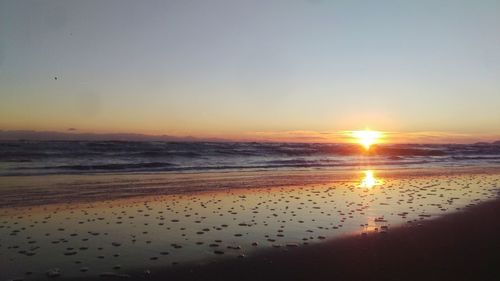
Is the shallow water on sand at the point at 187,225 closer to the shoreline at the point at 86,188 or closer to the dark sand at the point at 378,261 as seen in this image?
the dark sand at the point at 378,261

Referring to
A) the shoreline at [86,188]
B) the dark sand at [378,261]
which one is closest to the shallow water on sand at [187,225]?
the dark sand at [378,261]

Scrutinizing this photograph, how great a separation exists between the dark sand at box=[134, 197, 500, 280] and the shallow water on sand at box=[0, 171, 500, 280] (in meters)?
0.54

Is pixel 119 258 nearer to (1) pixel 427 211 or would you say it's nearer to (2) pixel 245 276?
(2) pixel 245 276

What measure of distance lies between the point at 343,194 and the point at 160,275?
37.8 ft

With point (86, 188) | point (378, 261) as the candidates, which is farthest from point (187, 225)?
point (86, 188)

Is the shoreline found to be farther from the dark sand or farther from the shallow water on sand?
the dark sand

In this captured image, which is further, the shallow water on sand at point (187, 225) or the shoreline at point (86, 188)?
the shoreline at point (86, 188)

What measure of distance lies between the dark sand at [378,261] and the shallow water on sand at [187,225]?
0.54m

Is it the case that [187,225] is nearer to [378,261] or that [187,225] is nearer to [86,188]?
[378,261]

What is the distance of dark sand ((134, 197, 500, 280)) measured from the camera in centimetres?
743

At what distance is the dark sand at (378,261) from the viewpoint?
7430mm

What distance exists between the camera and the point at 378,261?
8312 mm

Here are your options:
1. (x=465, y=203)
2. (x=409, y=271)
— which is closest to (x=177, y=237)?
(x=409, y=271)

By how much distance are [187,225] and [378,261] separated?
16.1 feet
